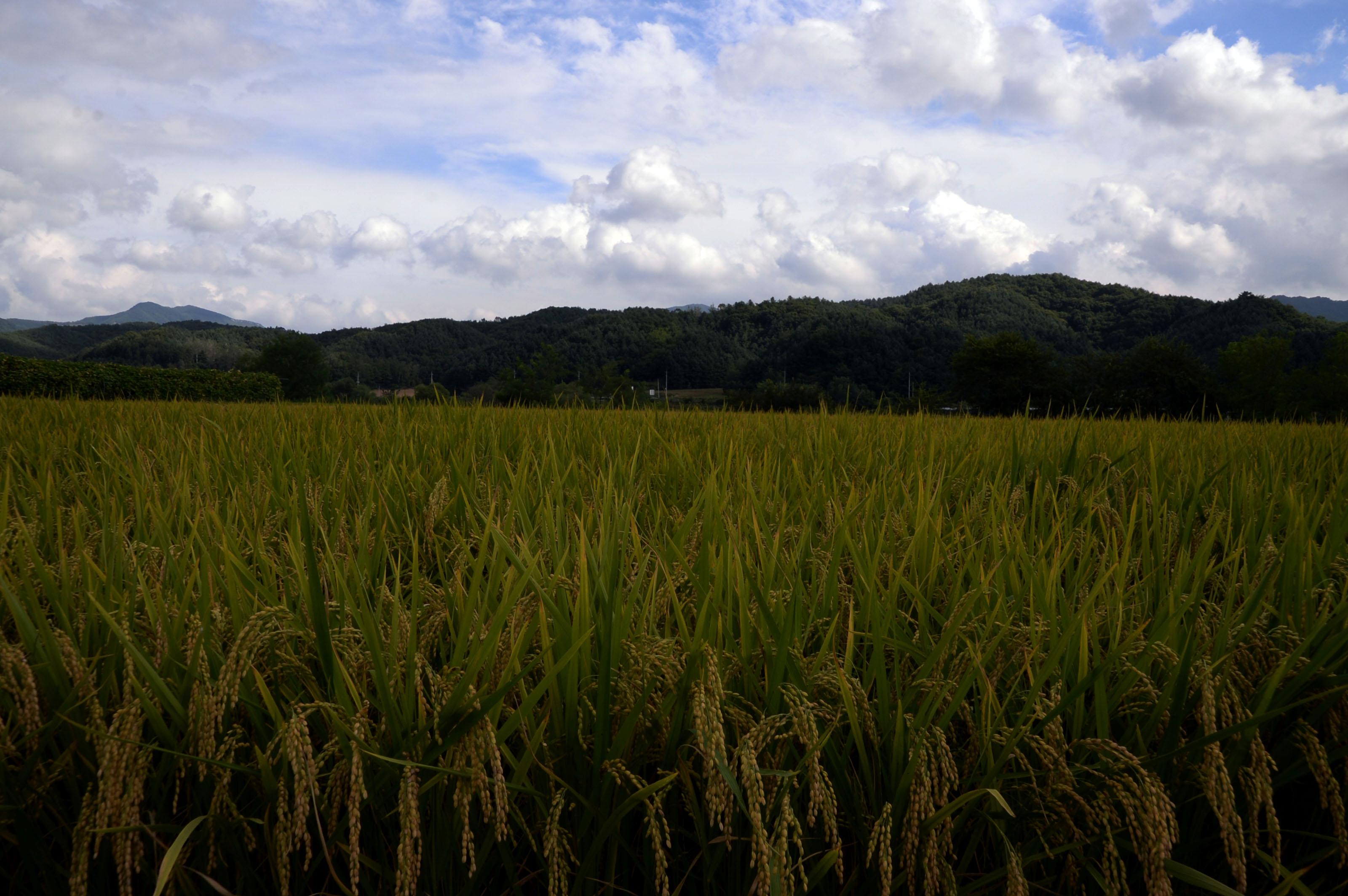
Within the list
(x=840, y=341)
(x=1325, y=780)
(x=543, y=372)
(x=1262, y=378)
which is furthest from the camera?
(x=840, y=341)

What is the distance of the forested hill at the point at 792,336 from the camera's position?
6469 cm

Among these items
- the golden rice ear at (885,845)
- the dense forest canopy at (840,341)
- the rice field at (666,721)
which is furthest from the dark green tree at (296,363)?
the golden rice ear at (885,845)

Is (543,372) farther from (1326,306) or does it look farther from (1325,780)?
(1326,306)

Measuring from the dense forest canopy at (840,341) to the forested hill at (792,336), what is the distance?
0.20 metres

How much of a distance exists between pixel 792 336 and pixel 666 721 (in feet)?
237

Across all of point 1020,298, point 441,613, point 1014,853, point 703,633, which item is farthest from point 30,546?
point 1020,298

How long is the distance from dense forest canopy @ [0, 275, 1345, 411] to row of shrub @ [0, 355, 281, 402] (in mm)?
29900

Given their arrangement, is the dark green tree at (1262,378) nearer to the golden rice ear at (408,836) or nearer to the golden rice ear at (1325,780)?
the golden rice ear at (1325,780)

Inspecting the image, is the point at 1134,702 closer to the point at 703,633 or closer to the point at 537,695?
the point at 703,633

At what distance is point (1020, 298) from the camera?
3246 inches

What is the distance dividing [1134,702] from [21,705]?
1833 millimetres

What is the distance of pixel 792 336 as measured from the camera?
234 feet

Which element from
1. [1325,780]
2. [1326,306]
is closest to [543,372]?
[1325,780]

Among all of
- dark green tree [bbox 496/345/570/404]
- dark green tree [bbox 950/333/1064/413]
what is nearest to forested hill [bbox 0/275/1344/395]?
dark green tree [bbox 950/333/1064/413]
